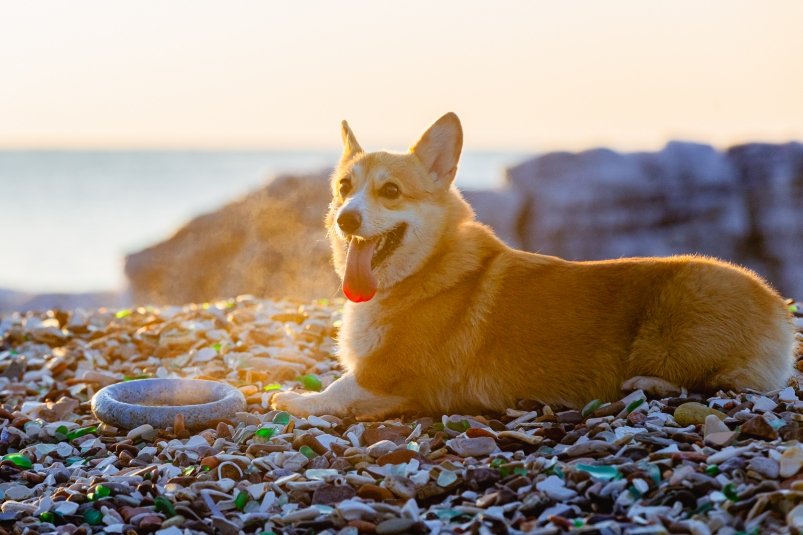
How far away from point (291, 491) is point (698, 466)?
1.77 m

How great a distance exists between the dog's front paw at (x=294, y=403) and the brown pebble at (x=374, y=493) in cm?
139

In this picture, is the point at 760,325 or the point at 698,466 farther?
the point at 760,325

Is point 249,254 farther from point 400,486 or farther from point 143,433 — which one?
point 400,486

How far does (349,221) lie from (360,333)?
2.46 feet

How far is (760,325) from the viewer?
4754 mm

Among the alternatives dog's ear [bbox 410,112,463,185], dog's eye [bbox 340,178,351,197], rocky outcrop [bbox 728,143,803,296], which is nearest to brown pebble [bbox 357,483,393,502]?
dog's eye [bbox 340,178,351,197]

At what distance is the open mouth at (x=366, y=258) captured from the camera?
5191 millimetres

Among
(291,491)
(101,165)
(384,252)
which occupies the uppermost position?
(101,165)

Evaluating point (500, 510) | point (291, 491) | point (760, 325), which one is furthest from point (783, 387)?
point (291, 491)

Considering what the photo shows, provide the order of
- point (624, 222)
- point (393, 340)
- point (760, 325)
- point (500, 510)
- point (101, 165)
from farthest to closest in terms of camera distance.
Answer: point (101, 165) → point (624, 222) → point (393, 340) → point (760, 325) → point (500, 510)

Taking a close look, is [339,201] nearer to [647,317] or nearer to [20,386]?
[647,317]

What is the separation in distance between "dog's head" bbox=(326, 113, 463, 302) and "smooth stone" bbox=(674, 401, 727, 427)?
1.70 m

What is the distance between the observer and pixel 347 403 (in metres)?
5.17

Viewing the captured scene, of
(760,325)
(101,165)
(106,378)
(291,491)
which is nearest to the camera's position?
(291,491)
